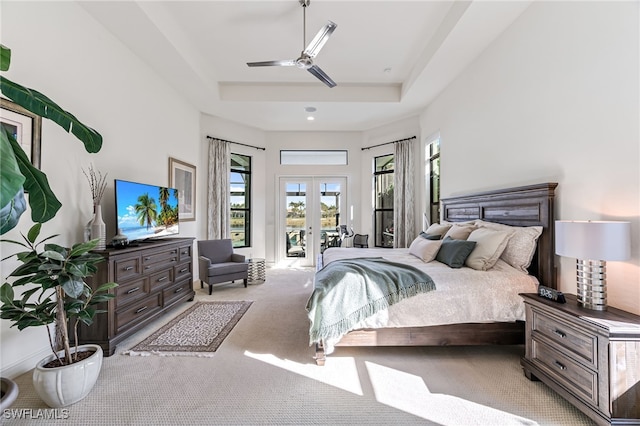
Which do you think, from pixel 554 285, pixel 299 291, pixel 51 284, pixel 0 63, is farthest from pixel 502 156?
pixel 51 284

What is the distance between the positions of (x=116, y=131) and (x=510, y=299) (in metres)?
4.31

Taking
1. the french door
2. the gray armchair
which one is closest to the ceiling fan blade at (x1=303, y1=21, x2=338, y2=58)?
the gray armchair

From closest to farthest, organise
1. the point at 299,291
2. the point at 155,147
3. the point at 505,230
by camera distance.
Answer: the point at 505,230, the point at 155,147, the point at 299,291

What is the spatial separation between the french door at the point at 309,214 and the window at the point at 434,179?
2.03 m

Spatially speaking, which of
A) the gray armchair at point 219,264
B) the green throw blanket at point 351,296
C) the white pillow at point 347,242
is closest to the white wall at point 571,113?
the green throw blanket at point 351,296

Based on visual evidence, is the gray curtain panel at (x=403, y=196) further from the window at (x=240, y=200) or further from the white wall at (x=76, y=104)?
the white wall at (x=76, y=104)

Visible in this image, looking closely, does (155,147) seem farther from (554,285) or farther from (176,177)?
(554,285)

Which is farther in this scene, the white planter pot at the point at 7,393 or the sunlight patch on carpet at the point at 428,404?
the sunlight patch on carpet at the point at 428,404

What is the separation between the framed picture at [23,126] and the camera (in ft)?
6.58

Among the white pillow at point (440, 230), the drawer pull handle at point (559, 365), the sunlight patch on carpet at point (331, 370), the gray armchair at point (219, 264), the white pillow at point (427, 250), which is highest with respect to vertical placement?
the white pillow at point (440, 230)

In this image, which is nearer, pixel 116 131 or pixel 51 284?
A: pixel 51 284

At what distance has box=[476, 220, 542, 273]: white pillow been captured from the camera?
245cm

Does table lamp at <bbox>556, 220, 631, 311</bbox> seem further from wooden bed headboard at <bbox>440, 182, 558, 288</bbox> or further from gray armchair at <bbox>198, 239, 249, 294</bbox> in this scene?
gray armchair at <bbox>198, 239, 249, 294</bbox>

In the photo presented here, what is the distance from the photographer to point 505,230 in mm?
2652
